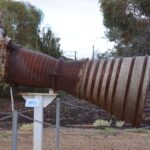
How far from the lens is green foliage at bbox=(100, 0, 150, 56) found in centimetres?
2192

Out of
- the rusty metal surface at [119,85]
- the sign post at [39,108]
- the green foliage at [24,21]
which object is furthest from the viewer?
the green foliage at [24,21]

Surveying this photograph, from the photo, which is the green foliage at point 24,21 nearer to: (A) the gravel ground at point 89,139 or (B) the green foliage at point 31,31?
(B) the green foliage at point 31,31

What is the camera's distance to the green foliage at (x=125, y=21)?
2192 cm

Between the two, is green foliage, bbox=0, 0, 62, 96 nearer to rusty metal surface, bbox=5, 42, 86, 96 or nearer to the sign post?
the sign post

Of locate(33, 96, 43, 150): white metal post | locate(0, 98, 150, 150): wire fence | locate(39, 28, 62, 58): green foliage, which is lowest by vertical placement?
locate(0, 98, 150, 150): wire fence

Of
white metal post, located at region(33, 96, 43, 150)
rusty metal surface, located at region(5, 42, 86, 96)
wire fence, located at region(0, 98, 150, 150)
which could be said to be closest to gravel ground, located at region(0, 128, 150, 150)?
wire fence, located at region(0, 98, 150, 150)

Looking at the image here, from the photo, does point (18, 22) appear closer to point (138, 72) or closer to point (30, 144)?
point (30, 144)

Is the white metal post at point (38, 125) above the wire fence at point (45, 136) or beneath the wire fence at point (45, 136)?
above

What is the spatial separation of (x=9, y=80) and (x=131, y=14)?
2187cm

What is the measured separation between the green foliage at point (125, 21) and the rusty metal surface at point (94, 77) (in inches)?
772

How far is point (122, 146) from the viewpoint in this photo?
1101cm

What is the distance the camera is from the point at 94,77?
131 cm

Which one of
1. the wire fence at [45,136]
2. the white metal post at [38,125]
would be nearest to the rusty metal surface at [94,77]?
the white metal post at [38,125]

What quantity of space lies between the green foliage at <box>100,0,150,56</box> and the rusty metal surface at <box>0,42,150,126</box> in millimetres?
19603
